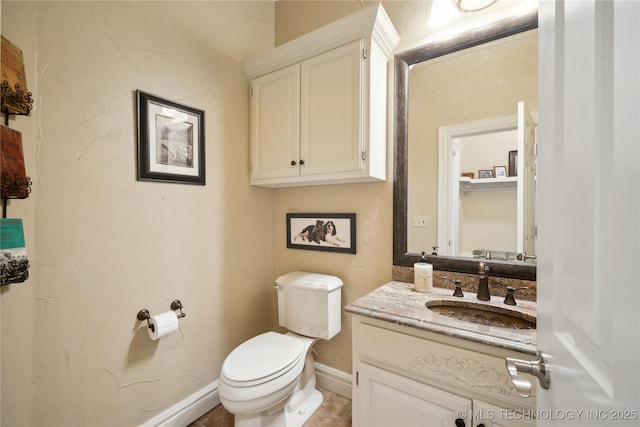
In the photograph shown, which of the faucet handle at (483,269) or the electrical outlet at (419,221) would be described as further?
the electrical outlet at (419,221)

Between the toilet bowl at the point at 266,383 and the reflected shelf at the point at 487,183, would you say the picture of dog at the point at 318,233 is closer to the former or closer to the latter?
the toilet bowl at the point at 266,383

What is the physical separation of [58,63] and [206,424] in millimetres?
1975

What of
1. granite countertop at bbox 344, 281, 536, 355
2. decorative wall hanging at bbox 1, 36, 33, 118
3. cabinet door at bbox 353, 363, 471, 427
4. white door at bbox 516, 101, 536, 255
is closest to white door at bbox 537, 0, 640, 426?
granite countertop at bbox 344, 281, 536, 355

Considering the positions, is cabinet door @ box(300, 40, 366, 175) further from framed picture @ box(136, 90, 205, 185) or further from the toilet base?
the toilet base

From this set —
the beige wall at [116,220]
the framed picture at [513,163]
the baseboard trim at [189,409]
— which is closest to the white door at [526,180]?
the framed picture at [513,163]

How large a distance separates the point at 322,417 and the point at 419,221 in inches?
51.9

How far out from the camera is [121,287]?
129cm

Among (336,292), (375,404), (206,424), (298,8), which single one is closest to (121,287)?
(206,424)

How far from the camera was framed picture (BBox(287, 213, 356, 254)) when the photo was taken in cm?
176

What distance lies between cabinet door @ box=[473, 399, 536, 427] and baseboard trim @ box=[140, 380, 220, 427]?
4.90 ft

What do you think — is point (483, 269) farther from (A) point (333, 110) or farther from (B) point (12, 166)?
(B) point (12, 166)

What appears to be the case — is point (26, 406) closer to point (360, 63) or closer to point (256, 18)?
point (360, 63)

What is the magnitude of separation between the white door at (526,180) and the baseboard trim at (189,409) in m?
1.96

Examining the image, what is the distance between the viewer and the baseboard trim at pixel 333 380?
1779 millimetres
